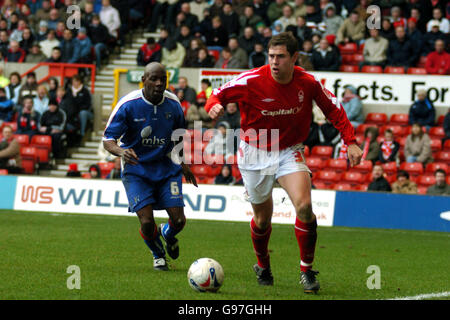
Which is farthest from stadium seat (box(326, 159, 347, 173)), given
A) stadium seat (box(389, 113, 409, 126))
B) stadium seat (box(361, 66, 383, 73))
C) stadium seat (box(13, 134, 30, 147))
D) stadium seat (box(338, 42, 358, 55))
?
stadium seat (box(13, 134, 30, 147))

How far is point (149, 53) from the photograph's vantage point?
73.6 ft

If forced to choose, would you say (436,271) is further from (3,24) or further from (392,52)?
(3,24)

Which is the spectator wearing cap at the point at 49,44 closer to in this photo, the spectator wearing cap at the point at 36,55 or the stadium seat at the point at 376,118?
the spectator wearing cap at the point at 36,55

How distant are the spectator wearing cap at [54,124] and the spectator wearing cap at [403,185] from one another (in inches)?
347

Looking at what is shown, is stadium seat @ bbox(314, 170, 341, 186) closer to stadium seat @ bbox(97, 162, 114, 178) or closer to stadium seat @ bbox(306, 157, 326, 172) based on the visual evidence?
stadium seat @ bbox(306, 157, 326, 172)

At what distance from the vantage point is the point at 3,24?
24.8 metres

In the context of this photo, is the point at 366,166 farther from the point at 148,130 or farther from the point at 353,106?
the point at 148,130

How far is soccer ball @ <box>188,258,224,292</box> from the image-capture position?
7301 mm

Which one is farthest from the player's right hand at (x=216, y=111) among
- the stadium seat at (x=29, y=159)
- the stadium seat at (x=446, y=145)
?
the stadium seat at (x=29, y=159)

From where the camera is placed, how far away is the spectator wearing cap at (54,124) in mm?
20859

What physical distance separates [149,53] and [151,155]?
45.0 feet

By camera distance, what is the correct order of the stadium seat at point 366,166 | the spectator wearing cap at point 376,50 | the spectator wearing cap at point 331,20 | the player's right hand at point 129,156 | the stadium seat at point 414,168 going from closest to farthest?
1. the player's right hand at point 129,156
2. the stadium seat at point 414,168
3. the stadium seat at point 366,166
4. the spectator wearing cap at point 376,50
5. the spectator wearing cap at point 331,20

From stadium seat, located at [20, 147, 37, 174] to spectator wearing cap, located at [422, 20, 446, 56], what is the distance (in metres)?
10.3
